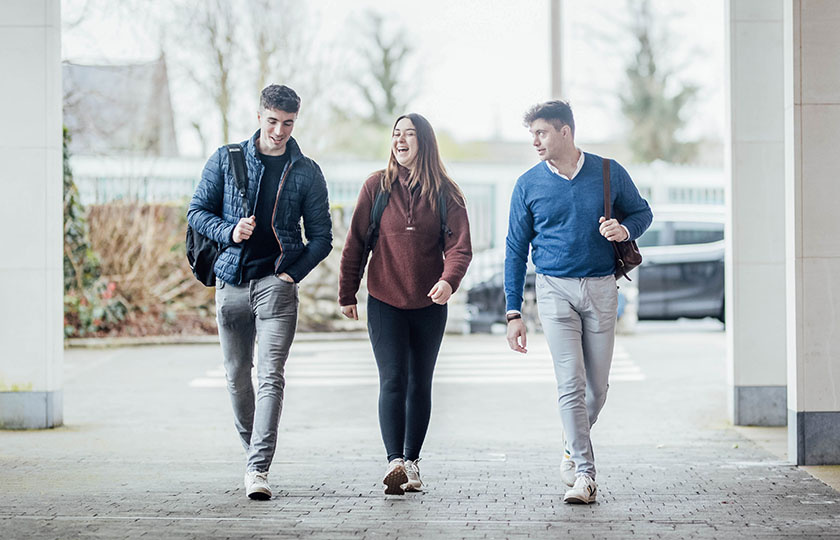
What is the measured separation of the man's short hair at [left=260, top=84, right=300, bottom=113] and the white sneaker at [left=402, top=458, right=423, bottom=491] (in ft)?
6.14

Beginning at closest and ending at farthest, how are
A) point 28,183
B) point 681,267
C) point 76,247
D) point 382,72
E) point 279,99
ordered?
point 279,99 < point 28,183 < point 76,247 < point 681,267 < point 382,72

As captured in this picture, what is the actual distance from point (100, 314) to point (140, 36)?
4.34 meters

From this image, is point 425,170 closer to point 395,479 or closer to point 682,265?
point 395,479

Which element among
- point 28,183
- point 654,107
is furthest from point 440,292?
point 654,107

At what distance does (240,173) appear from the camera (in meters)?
5.68

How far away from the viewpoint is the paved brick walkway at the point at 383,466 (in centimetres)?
495

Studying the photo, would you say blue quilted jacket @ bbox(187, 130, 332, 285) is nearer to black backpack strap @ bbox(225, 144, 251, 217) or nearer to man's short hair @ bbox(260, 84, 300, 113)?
black backpack strap @ bbox(225, 144, 251, 217)

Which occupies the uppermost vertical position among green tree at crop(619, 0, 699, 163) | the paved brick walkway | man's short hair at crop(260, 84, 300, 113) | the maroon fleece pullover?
green tree at crop(619, 0, 699, 163)

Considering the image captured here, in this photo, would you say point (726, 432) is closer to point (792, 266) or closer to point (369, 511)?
point (792, 266)

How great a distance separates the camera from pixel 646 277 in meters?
16.6

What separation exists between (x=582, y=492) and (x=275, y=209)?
6.66 ft

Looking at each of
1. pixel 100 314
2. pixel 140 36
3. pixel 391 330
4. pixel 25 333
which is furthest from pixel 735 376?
pixel 140 36

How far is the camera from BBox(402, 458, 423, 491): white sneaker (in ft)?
18.6

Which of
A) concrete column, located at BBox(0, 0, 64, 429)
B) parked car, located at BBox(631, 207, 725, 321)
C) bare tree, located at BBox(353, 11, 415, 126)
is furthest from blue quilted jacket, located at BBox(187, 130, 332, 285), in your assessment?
bare tree, located at BBox(353, 11, 415, 126)
